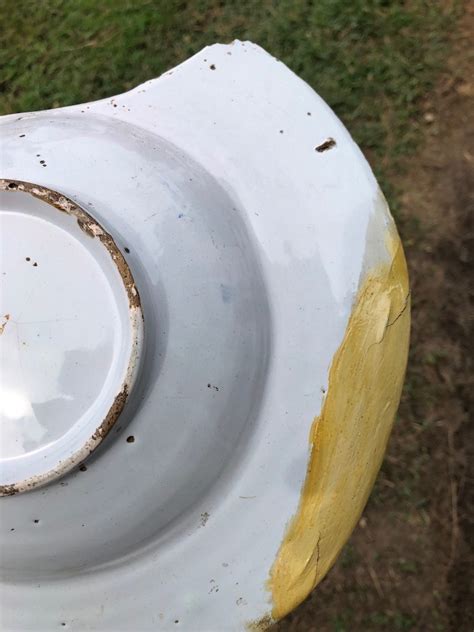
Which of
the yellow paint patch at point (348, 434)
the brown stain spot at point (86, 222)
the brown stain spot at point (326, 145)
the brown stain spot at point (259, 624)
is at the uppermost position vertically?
the brown stain spot at point (86, 222)

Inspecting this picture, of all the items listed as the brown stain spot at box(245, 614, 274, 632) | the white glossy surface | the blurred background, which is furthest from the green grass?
the brown stain spot at box(245, 614, 274, 632)

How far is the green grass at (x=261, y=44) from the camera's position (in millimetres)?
1665

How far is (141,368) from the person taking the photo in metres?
0.69

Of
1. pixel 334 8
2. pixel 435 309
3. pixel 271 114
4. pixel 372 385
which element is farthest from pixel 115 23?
pixel 372 385

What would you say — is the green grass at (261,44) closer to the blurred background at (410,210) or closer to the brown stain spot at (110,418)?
the blurred background at (410,210)

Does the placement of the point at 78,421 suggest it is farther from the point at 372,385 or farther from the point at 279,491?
the point at 372,385

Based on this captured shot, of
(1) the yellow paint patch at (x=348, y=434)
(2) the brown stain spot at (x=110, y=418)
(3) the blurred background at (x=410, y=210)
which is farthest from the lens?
(3) the blurred background at (x=410, y=210)

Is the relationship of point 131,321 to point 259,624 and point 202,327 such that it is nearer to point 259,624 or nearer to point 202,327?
point 202,327

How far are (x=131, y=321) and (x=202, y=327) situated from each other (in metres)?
0.11

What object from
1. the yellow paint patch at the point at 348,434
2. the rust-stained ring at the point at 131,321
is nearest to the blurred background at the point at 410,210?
the yellow paint patch at the point at 348,434

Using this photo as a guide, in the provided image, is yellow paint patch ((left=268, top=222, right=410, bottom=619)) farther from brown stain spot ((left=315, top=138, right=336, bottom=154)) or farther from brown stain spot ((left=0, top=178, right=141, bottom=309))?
brown stain spot ((left=0, top=178, right=141, bottom=309))

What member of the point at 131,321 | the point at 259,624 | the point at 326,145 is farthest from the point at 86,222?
the point at 259,624

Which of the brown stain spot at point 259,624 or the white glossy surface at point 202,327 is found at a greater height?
the white glossy surface at point 202,327

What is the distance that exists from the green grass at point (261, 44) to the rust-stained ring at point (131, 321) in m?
1.18
